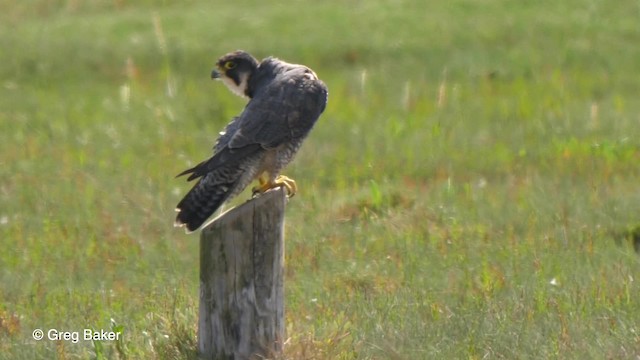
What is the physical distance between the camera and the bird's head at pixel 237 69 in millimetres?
7898

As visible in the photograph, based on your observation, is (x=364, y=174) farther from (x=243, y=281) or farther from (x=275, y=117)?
(x=243, y=281)

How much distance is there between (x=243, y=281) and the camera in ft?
21.3

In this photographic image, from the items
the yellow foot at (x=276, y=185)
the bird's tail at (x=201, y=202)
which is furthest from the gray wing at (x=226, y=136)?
the yellow foot at (x=276, y=185)

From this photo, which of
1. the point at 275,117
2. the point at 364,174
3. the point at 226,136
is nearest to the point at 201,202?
the point at 226,136

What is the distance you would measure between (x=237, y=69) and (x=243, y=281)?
186 centimetres

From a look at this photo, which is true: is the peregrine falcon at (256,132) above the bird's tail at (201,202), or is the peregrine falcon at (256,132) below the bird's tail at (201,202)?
above

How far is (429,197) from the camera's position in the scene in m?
11.0

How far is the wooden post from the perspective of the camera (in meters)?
6.45

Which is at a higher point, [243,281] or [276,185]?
[276,185]

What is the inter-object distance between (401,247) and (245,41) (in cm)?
809

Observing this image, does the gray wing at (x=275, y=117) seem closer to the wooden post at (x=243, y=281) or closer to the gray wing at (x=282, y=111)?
the gray wing at (x=282, y=111)

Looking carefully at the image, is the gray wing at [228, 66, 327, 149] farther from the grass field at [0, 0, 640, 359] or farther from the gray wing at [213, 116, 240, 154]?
the grass field at [0, 0, 640, 359]

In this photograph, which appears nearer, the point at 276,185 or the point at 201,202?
the point at 201,202

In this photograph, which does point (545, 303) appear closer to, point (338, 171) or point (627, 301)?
point (627, 301)
